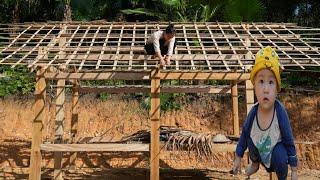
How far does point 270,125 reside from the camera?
3.84m

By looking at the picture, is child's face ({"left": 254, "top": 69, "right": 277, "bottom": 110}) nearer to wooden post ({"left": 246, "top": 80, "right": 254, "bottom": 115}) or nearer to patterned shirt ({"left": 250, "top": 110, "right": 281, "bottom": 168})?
patterned shirt ({"left": 250, "top": 110, "right": 281, "bottom": 168})

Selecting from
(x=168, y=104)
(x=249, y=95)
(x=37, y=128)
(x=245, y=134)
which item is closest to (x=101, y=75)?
(x=37, y=128)

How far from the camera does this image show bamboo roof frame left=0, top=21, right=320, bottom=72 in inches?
326

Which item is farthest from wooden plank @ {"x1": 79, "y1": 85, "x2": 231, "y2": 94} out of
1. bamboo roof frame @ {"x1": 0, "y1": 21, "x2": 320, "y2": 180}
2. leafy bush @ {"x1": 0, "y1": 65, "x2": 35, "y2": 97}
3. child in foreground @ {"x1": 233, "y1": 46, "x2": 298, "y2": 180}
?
child in foreground @ {"x1": 233, "y1": 46, "x2": 298, "y2": 180}

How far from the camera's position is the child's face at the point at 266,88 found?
147 inches

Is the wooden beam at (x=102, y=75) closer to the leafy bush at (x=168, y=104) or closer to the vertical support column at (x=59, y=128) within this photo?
the vertical support column at (x=59, y=128)

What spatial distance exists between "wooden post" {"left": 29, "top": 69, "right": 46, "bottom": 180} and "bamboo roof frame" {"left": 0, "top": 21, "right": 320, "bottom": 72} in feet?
1.33

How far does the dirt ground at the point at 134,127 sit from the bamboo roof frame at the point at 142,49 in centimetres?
329

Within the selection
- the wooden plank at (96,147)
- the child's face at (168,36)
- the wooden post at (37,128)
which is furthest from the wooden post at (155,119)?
the wooden post at (37,128)

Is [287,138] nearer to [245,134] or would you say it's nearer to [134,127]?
[245,134]

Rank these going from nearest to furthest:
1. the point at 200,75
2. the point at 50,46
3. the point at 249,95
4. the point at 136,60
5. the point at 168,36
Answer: the point at 200,75 < the point at 168,36 < the point at 136,60 < the point at 249,95 < the point at 50,46

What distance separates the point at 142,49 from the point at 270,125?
5.80m

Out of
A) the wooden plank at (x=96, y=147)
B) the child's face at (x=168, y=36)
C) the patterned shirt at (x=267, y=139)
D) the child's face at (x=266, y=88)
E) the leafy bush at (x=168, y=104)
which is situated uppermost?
the leafy bush at (x=168, y=104)

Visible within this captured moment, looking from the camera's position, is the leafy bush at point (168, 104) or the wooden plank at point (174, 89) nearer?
the wooden plank at point (174, 89)
